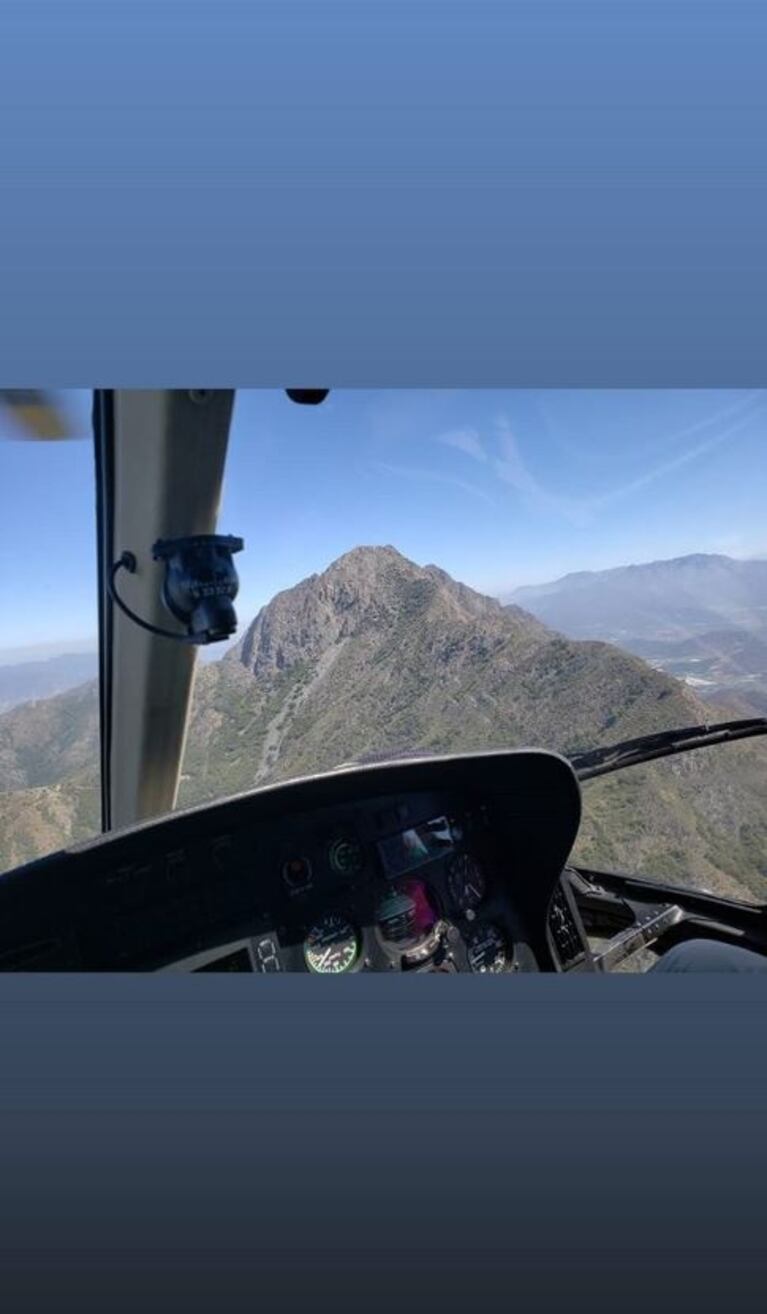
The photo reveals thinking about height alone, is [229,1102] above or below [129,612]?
below

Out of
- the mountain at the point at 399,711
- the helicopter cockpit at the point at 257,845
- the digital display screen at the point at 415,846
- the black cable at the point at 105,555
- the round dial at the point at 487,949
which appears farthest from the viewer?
the round dial at the point at 487,949

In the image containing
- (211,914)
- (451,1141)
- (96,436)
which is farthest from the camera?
(211,914)

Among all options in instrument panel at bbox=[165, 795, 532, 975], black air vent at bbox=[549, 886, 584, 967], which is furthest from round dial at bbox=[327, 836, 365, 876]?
black air vent at bbox=[549, 886, 584, 967]

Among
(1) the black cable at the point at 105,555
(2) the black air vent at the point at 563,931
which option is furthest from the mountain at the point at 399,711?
(2) the black air vent at the point at 563,931

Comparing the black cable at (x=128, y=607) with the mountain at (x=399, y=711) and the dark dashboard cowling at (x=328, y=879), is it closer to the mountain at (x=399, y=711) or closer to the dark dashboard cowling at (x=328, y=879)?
the mountain at (x=399, y=711)

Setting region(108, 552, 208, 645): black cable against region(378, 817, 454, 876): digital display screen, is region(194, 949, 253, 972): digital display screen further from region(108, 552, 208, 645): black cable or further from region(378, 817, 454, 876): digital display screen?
region(108, 552, 208, 645): black cable

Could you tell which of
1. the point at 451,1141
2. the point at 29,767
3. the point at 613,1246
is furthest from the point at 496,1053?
the point at 29,767

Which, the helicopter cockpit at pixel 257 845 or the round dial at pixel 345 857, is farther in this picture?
the round dial at pixel 345 857

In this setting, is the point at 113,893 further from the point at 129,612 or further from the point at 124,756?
the point at 129,612
